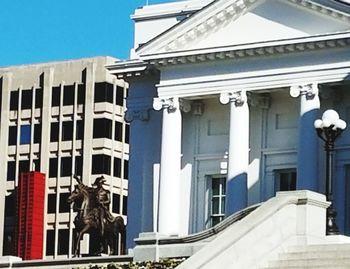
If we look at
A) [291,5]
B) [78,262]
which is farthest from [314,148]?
[78,262]

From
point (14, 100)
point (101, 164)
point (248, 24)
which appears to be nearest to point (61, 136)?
point (101, 164)

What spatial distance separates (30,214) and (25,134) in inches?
418

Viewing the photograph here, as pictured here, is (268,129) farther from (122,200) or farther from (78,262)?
(122,200)

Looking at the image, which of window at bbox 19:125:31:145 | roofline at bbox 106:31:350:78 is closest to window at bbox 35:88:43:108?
window at bbox 19:125:31:145

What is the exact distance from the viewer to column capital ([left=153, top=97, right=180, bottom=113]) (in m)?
62.1

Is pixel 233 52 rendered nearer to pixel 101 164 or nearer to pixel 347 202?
pixel 347 202

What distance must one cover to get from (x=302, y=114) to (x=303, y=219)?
19.0 metres

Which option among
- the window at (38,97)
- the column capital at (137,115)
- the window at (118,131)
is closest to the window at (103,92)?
the window at (118,131)

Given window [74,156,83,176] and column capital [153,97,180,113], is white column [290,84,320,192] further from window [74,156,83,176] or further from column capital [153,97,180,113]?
window [74,156,83,176]

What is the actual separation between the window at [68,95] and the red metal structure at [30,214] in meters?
7.09

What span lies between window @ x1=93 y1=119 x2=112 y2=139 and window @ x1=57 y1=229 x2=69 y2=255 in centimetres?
777

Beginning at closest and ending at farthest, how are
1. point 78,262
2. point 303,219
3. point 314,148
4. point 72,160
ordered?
point 303,219
point 78,262
point 314,148
point 72,160

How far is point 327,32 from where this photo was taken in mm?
58375

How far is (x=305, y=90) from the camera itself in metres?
58.7
